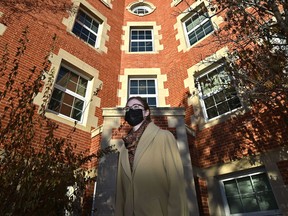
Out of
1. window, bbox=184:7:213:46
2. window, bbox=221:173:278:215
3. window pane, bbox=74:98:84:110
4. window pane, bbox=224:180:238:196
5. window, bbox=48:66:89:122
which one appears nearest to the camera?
window, bbox=221:173:278:215

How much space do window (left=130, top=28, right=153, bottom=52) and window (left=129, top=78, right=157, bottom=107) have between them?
2109mm

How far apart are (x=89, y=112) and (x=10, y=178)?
4570mm

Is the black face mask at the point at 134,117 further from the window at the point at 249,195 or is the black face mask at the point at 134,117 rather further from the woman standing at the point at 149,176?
the window at the point at 249,195

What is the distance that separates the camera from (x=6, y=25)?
21.0ft

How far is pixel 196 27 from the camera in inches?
391

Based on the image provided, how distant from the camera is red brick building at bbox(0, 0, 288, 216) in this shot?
5.35 meters

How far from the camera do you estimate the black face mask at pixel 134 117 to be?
2422mm

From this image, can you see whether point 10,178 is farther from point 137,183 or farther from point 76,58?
point 76,58

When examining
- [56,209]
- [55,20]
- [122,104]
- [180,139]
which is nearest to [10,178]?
[56,209]

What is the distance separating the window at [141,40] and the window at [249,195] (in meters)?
7.58

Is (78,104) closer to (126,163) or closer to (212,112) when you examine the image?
(212,112)

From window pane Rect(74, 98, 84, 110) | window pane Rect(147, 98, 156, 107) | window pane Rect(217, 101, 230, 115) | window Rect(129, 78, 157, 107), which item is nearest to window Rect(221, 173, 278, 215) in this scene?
window pane Rect(217, 101, 230, 115)

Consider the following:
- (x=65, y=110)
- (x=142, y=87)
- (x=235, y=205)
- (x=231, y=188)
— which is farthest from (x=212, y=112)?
(x=65, y=110)

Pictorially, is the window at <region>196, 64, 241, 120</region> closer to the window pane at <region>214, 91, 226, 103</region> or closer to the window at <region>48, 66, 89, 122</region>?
the window pane at <region>214, 91, 226, 103</region>
